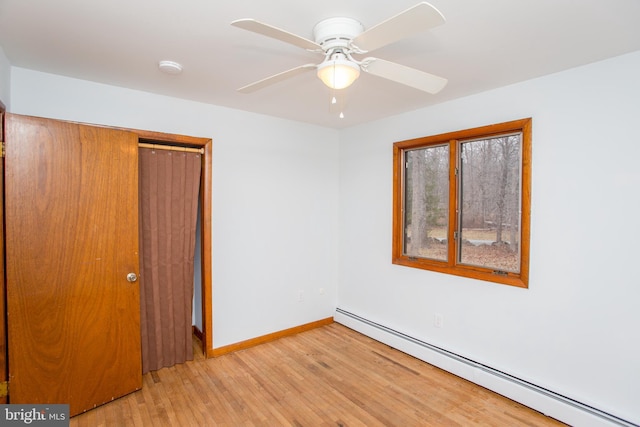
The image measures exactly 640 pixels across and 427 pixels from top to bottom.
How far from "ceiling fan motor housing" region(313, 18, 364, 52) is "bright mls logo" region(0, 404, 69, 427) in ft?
9.29

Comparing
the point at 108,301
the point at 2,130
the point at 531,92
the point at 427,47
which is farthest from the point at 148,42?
the point at 531,92

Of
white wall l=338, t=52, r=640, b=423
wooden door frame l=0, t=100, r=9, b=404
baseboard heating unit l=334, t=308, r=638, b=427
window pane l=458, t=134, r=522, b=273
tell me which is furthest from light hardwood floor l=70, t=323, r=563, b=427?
window pane l=458, t=134, r=522, b=273

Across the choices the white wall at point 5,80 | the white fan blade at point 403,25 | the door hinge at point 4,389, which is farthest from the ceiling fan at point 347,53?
the door hinge at point 4,389

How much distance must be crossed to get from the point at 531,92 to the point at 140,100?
10.2ft

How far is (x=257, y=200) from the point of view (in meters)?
3.31

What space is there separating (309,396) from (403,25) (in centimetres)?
250

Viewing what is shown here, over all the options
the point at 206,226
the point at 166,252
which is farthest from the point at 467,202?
the point at 166,252

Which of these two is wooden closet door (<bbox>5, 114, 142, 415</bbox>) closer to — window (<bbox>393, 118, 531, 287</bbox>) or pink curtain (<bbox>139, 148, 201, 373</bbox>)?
pink curtain (<bbox>139, 148, 201, 373</bbox>)

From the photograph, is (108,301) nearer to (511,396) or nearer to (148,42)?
(148,42)

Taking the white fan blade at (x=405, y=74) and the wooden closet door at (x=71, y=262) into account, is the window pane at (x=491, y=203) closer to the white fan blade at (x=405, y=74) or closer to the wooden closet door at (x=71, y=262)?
the white fan blade at (x=405, y=74)

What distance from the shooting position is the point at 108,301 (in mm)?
2283

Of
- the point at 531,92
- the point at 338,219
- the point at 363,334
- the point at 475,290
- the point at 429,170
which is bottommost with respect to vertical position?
the point at 363,334

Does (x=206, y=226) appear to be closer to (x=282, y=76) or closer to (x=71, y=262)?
(x=71, y=262)

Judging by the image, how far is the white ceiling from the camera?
1.48m
